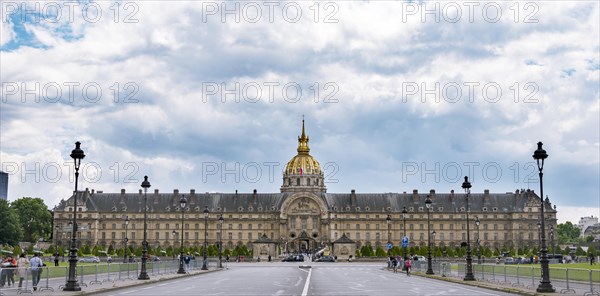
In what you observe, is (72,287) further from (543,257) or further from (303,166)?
(303,166)

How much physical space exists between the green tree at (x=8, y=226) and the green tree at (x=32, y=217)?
23.0 metres

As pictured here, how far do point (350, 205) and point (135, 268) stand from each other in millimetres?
122081

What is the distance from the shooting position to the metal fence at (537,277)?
30.8 metres

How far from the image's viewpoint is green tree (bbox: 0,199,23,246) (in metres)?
140

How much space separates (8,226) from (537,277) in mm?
120218

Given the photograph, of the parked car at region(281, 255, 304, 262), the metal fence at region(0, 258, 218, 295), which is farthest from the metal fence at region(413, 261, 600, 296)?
the parked car at region(281, 255, 304, 262)

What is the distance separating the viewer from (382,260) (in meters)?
117

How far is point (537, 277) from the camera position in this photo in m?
38.4

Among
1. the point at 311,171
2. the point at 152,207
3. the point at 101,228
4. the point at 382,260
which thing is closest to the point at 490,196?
the point at 311,171

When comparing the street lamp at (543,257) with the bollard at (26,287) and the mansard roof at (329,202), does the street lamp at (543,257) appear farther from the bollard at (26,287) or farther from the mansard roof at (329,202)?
the mansard roof at (329,202)

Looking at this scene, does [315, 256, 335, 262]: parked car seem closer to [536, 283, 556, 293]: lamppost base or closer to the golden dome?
the golden dome

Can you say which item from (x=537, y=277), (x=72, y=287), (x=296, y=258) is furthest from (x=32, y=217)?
(x=537, y=277)

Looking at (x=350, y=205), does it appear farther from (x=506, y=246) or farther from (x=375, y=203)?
(x=506, y=246)

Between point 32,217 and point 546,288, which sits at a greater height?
point 32,217
